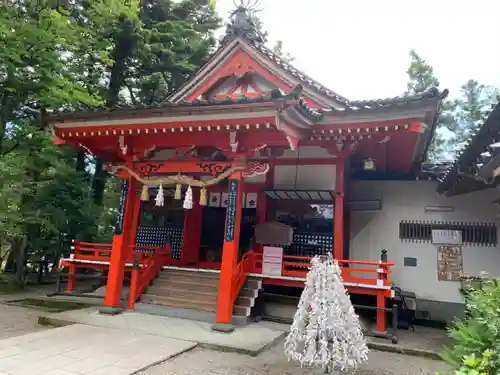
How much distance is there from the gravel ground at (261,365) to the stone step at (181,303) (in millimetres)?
1928

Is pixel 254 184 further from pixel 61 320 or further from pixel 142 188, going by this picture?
pixel 61 320

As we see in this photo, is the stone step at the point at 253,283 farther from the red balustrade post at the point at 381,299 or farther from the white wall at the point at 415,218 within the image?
the white wall at the point at 415,218

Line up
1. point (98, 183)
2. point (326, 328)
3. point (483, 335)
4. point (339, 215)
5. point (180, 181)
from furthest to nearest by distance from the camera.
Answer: point (98, 183) < point (339, 215) < point (180, 181) < point (326, 328) < point (483, 335)

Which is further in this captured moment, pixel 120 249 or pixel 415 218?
pixel 415 218

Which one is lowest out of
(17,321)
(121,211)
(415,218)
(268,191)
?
(17,321)

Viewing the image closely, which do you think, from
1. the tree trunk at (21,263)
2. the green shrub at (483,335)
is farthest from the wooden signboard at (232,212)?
the tree trunk at (21,263)

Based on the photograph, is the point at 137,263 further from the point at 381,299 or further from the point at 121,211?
the point at 381,299

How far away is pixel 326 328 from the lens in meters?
4.33

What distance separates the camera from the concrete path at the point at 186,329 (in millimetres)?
6125

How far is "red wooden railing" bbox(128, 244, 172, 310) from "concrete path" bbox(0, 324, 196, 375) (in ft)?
5.18

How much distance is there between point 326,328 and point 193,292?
470cm

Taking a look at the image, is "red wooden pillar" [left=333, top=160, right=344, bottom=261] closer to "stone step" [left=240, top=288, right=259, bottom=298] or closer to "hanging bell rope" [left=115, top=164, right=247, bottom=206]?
"stone step" [left=240, top=288, right=259, bottom=298]

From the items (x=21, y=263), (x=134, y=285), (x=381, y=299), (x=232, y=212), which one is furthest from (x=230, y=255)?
(x=21, y=263)

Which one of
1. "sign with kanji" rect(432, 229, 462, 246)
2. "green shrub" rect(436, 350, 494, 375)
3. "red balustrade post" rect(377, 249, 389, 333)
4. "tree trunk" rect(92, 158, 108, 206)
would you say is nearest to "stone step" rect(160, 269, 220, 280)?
"red balustrade post" rect(377, 249, 389, 333)
